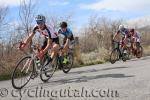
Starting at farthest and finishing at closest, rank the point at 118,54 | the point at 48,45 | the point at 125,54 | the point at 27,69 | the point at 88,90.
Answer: the point at 125,54 < the point at 118,54 < the point at 48,45 < the point at 27,69 < the point at 88,90

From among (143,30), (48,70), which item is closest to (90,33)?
(143,30)

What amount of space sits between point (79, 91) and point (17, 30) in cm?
1142

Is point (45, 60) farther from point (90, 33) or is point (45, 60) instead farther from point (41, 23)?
point (90, 33)

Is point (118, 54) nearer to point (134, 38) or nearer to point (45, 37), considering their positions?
point (134, 38)

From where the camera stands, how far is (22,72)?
34.7 ft

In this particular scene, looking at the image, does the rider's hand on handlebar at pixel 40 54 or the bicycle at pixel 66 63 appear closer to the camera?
the rider's hand on handlebar at pixel 40 54

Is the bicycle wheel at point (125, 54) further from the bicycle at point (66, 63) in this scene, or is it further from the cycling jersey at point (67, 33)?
the cycling jersey at point (67, 33)

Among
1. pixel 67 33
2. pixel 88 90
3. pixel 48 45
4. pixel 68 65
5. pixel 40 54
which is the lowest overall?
pixel 88 90

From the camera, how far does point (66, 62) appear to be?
14133 mm

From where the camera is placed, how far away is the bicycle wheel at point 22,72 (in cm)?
1046

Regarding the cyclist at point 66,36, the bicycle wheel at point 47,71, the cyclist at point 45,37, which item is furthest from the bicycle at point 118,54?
the cyclist at point 45,37

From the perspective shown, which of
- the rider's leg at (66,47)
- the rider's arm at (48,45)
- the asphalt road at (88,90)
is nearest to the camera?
the asphalt road at (88,90)

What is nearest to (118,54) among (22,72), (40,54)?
(40,54)

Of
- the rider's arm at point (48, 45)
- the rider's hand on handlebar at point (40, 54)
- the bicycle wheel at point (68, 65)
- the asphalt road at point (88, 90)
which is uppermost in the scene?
the rider's arm at point (48, 45)
